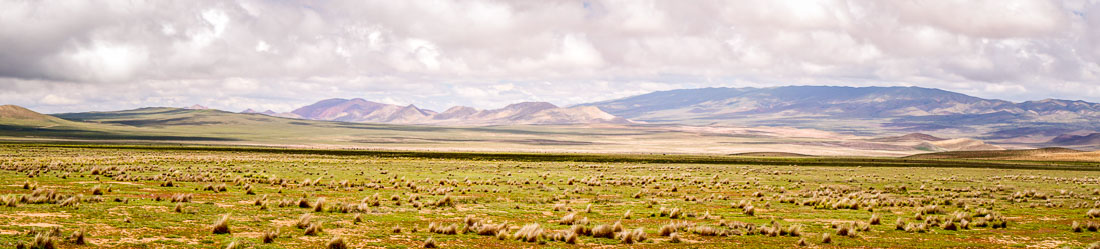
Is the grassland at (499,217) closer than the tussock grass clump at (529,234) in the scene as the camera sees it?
Yes

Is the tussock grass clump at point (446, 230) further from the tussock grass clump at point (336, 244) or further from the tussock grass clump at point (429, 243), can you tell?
the tussock grass clump at point (336, 244)

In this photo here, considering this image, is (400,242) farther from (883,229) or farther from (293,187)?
(293,187)

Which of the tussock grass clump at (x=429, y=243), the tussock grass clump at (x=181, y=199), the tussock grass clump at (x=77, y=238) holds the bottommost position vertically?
the tussock grass clump at (x=429, y=243)

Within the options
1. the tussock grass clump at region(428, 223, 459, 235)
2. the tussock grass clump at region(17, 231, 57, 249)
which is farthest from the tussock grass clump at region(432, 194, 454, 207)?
the tussock grass clump at region(17, 231, 57, 249)

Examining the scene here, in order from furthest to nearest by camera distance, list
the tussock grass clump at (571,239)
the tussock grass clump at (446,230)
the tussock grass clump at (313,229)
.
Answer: the tussock grass clump at (446,230), the tussock grass clump at (313,229), the tussock grass clump at (571,239)

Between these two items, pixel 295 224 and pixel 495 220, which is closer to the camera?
pixel 295 224

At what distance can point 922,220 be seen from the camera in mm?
23719

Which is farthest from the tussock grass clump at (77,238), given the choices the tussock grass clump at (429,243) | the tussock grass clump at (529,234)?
the tussock grass clump at (529,234)

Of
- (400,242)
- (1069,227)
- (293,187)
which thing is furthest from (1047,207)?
(293,187)

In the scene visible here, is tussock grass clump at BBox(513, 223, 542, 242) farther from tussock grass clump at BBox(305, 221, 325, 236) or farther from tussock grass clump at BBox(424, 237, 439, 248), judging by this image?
tussock grass clump at BBox(305, 221, 325, 236)

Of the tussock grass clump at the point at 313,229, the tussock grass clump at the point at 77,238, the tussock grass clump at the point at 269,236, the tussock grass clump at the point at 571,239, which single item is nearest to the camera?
the tussock grass clump at the point at 77,238

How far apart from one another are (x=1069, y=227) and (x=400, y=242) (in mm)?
20764

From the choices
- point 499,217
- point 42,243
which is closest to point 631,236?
point 499,217

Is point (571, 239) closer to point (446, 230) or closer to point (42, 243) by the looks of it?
point (446, 230)
